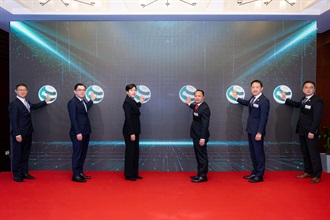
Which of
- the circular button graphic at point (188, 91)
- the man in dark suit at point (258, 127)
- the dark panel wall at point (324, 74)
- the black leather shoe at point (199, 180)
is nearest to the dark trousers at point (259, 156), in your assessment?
the man in dark suit at point (258, 127)

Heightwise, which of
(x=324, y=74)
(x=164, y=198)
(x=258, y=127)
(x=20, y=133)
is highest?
(x=324, y=74)

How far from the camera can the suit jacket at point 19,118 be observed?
468cm

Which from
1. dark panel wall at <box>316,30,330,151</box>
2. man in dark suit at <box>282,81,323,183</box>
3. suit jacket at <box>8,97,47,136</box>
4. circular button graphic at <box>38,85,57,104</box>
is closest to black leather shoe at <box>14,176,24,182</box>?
suit jacket at <box>8,97,47,136</box>

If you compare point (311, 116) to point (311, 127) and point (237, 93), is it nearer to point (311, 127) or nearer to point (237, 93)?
point (311, 127)

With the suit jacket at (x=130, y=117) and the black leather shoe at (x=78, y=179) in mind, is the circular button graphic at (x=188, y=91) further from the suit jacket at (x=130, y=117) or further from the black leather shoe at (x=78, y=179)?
the black leather shoe at (x=78, y=179)

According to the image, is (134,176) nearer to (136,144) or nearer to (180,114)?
(136,144)

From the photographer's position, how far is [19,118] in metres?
4.76

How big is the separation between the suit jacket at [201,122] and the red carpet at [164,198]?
761 millimetres

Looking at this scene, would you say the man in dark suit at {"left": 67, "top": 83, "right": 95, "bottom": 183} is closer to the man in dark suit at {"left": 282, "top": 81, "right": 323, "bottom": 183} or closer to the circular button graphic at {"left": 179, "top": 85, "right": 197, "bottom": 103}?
the circular button graphic at {"left": 179, "top": 85, "right": 197, "bottom": 103}

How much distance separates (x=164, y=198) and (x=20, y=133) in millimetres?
2519

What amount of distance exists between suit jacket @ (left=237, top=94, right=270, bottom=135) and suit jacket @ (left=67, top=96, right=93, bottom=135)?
2634 millimetres

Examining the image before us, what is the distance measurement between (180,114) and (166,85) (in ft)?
1.94

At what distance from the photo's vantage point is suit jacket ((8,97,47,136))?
15.4ft

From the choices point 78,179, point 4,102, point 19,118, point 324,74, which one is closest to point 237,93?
point 324,74
